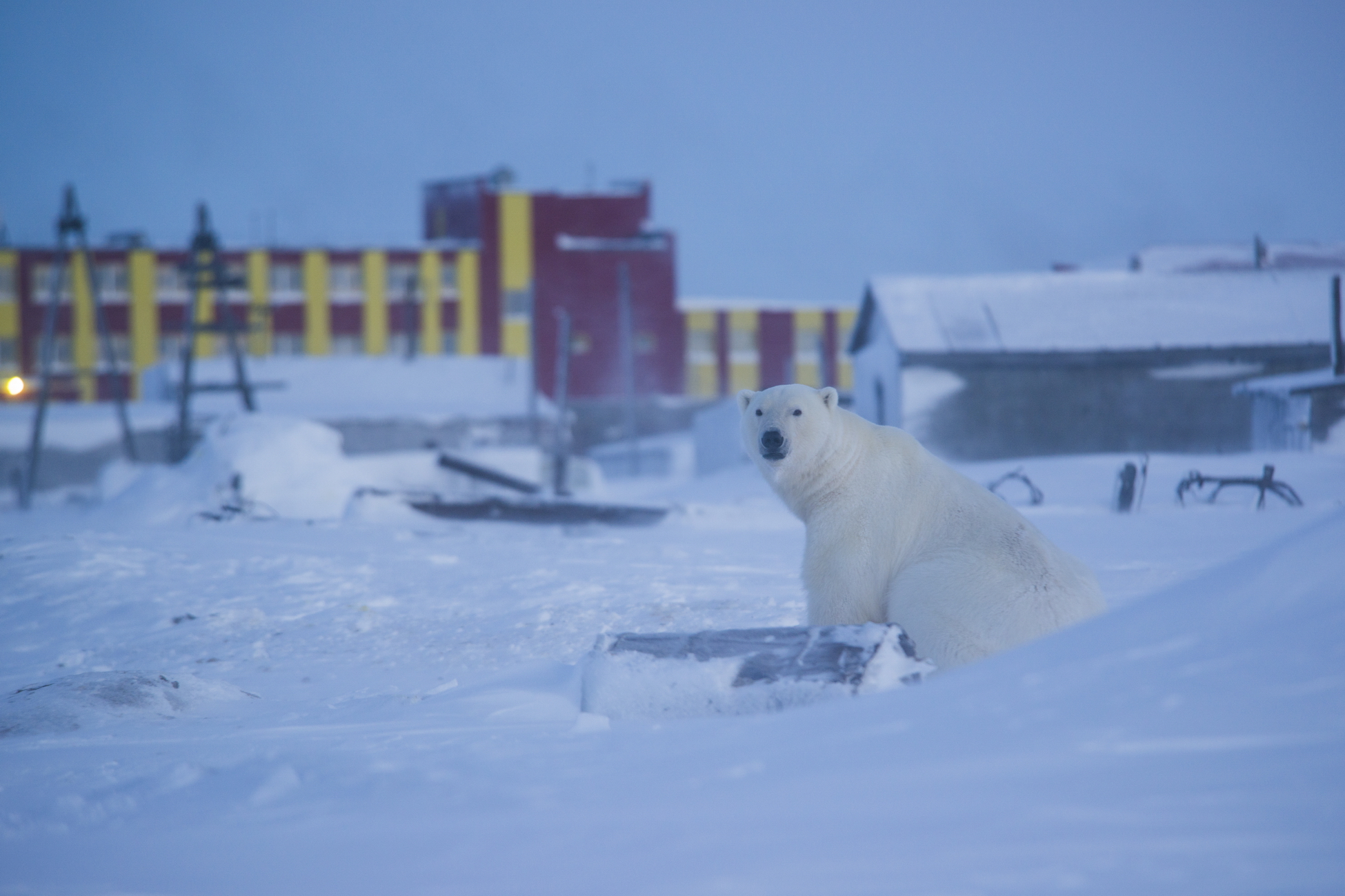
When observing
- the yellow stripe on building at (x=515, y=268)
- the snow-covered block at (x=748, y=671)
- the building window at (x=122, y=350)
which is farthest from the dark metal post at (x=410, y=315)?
the snow-covered block at (x=748, y=671)

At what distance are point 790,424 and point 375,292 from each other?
1458 inches

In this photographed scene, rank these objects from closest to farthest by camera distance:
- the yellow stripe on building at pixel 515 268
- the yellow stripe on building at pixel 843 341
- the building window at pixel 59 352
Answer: the building window at pixel 59 352, the yellow stripe on building at pixel 515 268, the yellow stripe on building at pixel 843 341

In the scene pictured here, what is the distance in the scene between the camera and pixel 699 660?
2.96 meters

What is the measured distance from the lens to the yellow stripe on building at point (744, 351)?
133 ft

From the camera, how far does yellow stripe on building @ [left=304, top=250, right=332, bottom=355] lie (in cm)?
3856

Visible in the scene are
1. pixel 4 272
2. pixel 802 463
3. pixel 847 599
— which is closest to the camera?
pixel 847 599

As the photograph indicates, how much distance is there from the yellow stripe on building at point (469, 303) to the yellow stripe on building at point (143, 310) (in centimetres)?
1117

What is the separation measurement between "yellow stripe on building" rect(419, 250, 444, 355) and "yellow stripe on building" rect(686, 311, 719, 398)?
31.7ft

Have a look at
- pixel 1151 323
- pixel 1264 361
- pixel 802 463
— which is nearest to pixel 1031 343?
pixel 1151 323

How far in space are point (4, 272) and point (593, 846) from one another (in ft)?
138

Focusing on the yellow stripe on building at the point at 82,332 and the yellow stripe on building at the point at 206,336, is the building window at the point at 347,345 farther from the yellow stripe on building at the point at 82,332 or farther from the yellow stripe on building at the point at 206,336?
the yellow stripe on building at the point at 82,332

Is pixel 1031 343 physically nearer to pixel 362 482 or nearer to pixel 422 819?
pixel 362 482

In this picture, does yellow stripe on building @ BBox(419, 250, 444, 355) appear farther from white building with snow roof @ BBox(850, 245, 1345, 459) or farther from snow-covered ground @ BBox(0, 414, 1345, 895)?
snow-covered ground @ BBox(0, 414, 1345, 895)

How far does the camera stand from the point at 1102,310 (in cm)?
1855
